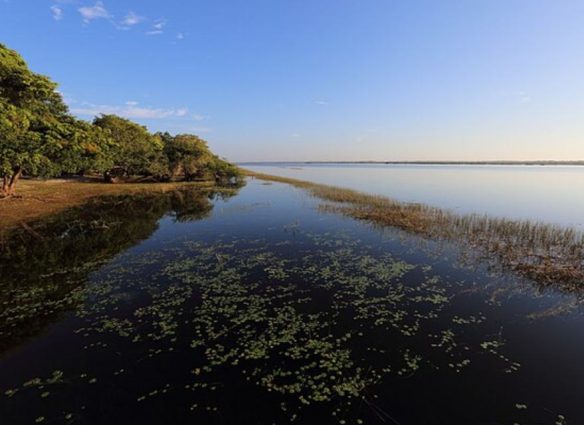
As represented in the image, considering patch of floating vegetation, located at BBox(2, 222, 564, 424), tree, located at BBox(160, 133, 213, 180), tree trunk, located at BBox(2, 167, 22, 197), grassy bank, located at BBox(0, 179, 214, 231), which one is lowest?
patch of floating vegetation, located at BBox(2, 222, 564, 424)

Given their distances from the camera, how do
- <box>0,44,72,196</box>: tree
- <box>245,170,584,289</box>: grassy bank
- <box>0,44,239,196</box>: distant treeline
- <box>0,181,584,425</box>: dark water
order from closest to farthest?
<box>0,181,584,425</box>: dark water → <box>245,170,584,289</box>: grassy bank → <box>0,44,72,196</box>: tree → <box>0,44,239,196</box>: distant treeline

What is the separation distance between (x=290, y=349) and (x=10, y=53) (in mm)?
34301

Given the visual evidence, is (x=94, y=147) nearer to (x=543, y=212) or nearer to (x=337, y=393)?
(x=337, y=393)

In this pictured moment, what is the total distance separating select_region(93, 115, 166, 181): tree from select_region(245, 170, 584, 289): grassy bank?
37.2 m

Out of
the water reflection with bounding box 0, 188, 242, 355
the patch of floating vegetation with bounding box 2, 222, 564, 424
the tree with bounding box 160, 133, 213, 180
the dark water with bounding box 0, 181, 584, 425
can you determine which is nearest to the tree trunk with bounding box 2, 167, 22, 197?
the water reflection with bounding box 0, 188, 242, 355

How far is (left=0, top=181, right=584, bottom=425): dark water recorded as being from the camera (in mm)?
6355

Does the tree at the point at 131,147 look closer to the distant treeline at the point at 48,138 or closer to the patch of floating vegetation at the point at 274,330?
the distant treeline at the point at 48,138

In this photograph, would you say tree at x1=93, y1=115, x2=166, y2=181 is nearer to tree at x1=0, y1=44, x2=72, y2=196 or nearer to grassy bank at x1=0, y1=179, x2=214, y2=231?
grassy bank at x1=0, y1=179, x2=214, y2=231

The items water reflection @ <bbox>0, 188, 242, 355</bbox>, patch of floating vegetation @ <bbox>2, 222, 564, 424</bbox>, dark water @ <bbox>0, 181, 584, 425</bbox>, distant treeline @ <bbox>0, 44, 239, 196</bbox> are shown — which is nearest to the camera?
dark water @ <bbox>0, 181, 584, 425</bbox>

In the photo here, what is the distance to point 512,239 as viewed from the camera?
1889 centimetres

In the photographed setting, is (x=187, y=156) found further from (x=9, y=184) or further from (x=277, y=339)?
(x=277, y=339)

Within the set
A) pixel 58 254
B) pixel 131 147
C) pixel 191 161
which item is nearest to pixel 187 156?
pixel 191 161

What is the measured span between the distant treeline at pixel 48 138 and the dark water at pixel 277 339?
10313mm

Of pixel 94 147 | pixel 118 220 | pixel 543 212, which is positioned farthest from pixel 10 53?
pixel 543 212
